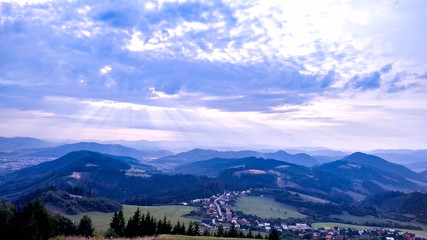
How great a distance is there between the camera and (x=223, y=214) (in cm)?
16200

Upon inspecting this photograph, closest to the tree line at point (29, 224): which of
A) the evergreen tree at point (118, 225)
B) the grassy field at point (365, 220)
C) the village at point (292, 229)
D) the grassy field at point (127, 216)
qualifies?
the evergreen tree at point (118, 225)

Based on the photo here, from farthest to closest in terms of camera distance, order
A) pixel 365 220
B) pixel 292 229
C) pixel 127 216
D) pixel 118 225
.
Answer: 1. pixel 365 220
2. pixel 127 216
3. pixel 292 229
4. pixel 118 225

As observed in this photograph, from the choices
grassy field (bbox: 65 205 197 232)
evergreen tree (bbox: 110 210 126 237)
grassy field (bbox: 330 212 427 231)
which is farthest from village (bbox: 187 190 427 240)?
evergreen tree (bbox: 110 210 126 237)

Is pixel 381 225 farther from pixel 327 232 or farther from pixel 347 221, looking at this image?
pixel 327 232

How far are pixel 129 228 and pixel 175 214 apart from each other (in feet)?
326

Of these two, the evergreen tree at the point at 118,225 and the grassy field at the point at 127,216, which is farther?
the grassy field at the point at 127,216

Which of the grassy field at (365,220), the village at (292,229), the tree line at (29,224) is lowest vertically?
the grassy field at (365,220)

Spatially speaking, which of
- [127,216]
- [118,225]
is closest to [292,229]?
[127,216]

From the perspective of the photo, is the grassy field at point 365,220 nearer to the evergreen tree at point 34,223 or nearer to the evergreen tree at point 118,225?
the evergreen tree at point 118,225

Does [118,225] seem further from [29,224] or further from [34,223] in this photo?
[29,224]

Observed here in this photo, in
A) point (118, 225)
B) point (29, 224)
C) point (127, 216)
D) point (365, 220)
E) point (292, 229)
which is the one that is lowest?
point (365, 220)

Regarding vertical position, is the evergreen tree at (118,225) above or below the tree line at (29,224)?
below

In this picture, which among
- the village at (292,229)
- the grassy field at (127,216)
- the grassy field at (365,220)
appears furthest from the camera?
the grassy field at (365,220)

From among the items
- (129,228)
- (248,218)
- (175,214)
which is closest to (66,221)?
(129,228)
